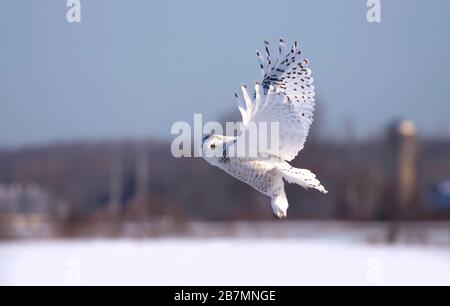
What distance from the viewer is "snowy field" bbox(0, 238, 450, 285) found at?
924cm

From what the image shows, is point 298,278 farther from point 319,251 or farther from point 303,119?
point 303,119

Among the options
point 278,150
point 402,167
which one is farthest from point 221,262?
point 278,150

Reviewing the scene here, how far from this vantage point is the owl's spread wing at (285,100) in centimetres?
305

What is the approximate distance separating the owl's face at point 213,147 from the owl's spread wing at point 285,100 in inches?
7.4

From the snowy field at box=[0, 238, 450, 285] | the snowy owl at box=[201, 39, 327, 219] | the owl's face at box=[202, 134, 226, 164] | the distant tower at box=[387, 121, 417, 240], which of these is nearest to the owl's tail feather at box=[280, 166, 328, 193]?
the snowy owl at box=[201, 39, 327, 219]

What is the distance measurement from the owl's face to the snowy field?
6.01m

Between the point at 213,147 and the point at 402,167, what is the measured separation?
10.9 meters

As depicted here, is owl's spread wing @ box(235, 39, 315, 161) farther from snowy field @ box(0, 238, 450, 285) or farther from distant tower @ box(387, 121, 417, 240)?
distant tower @ box(387, 121, 417, 240)

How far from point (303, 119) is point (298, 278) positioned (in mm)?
6364

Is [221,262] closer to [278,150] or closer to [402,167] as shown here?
[402,167]

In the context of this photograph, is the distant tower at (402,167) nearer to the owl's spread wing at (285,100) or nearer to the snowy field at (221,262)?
the snowy field at (221,262)

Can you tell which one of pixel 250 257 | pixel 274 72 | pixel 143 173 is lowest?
pixel 250 257
